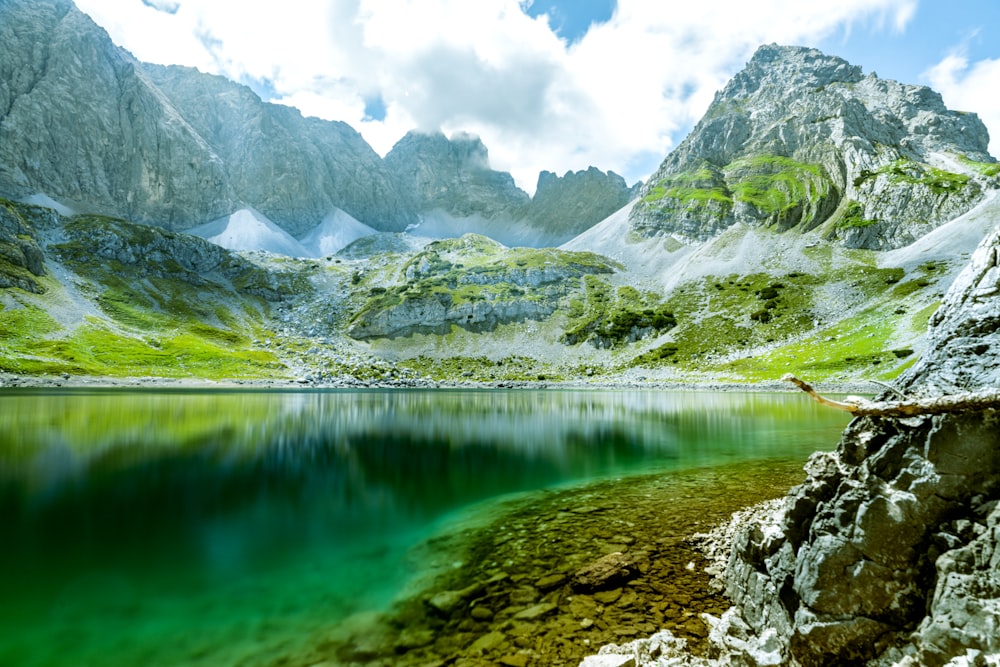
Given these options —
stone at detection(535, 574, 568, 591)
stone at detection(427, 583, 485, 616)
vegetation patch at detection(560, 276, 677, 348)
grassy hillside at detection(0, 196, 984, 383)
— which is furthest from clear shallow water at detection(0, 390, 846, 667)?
vegetation patch at detection(560, 276, 677, 348)

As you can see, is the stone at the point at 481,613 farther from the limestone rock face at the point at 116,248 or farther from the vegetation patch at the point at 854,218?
the limestone rock face at the point at 116,248

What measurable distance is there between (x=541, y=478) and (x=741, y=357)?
126 m

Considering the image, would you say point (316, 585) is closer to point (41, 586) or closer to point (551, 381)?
point (41, 586)

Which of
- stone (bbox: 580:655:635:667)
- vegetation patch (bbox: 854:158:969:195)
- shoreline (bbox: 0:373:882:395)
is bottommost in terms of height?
shoreline (bbox: 0:373:882:395)

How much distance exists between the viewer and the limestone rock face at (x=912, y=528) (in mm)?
6184

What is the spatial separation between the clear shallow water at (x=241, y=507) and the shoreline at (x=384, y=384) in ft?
179

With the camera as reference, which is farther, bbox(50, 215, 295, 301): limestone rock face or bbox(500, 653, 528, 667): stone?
bbox(50, 215, 295, 301): limestone rock face

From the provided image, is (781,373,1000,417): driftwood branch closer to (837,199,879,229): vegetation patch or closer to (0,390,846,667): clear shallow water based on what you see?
(0,390,846,667): clear shallow water

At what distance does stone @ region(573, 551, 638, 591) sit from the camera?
42.6 ft

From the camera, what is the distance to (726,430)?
44.8 metres

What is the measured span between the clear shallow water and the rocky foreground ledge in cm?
920

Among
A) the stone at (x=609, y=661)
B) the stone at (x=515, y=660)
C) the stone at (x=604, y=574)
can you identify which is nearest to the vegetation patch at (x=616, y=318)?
the stone at (x=604, y=574)

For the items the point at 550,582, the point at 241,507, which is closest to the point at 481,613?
the point at 550,582

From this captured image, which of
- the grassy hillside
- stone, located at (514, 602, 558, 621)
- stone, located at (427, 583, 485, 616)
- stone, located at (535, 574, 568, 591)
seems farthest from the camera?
the grassy hillside
